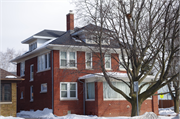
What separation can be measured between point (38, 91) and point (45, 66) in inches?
116

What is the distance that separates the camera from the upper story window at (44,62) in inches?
1008

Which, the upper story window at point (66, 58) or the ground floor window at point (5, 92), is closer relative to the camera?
the ground floor window at point (5, 92)

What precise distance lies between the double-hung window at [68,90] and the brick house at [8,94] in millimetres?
4503

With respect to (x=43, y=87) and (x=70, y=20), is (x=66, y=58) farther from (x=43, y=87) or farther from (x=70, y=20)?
(x=70, y=20)

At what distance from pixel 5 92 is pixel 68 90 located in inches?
233

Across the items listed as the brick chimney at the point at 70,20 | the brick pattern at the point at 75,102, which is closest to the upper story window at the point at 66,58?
the brick pattern at the point at 75,102

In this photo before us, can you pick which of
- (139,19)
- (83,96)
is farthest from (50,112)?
(139,19)

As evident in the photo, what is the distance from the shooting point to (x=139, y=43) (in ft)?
65.5

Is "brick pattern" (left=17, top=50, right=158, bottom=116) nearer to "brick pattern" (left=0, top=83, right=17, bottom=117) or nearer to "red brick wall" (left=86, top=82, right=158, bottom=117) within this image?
"red brick wall" (left=86, top=82, right=158, bottom=117)

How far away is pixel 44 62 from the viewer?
26.3 metres

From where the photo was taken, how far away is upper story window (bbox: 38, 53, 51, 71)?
25.6 meters

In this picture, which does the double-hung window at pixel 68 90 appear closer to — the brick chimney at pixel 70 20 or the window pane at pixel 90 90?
the window pane at pixel 90 90

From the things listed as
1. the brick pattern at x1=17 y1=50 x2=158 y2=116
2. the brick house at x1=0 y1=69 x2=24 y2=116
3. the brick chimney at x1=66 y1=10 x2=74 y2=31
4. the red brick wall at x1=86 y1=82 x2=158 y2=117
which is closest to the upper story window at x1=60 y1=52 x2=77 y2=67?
the brick pattern at x1=17 y1=50 x2=158 y2=116

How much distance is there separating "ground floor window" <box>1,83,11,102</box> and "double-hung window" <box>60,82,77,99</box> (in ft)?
16.1
